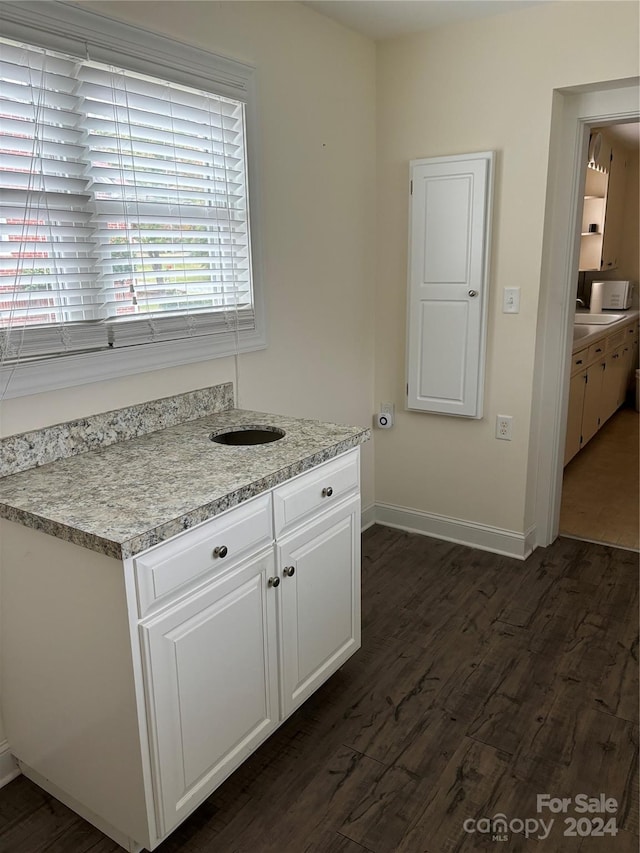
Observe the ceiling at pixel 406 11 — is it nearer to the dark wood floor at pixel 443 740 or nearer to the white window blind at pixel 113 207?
the white window blind at pixel 113 207

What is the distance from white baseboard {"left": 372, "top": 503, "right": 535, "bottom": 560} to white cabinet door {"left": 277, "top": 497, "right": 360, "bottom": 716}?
123 cm

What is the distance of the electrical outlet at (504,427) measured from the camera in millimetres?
3113

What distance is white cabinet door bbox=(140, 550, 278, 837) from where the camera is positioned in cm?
152

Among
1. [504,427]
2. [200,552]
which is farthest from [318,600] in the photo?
[504,427]

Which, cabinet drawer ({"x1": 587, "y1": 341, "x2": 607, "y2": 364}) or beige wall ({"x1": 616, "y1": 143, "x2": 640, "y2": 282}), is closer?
cabinet drawer ({"x1": 587, "y1": 341, "x2": 607, "y2": 364})

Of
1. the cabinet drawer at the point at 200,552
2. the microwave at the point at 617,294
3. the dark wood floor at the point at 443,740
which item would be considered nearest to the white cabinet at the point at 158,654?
the cabinet drawer at the point at 200,552

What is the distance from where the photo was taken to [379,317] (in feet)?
11.1

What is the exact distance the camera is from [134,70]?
1971 mm

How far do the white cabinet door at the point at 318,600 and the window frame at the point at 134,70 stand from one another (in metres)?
0.76

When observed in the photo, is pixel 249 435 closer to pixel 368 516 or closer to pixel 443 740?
pixel 443 740

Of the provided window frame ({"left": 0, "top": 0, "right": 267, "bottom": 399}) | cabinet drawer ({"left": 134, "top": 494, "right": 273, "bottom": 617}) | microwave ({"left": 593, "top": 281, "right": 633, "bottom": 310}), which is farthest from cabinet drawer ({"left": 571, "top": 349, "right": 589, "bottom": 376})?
cabinet drawer ({"left": 134, "top": 494, "right": 273, "bottom": 617})

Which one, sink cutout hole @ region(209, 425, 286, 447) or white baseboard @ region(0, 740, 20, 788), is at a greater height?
sink cutout hole @ region(209, 425, 286, 447)

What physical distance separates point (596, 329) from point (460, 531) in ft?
7.45

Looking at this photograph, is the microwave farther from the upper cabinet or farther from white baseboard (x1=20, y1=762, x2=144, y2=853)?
white baseboard (x1=20, y1=762, x2=144, y2=853)
